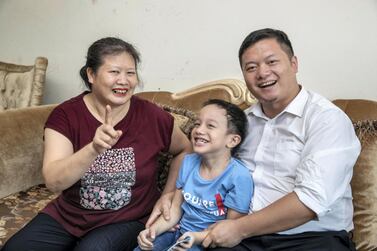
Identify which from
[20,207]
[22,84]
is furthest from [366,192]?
[22,84]

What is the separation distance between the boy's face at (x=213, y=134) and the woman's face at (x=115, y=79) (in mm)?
288

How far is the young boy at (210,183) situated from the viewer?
4.21ft

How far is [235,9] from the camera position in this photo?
1.97 m

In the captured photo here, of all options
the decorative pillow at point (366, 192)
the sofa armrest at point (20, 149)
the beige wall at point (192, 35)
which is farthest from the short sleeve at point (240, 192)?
the sofa armrest at point (20, 149)

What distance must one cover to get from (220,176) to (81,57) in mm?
1762

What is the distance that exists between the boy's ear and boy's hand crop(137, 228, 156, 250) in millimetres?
392

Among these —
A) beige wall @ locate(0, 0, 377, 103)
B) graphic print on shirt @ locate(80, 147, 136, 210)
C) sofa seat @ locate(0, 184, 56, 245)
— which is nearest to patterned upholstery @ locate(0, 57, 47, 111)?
beige wall @ locate(0, 0, 377, 103)

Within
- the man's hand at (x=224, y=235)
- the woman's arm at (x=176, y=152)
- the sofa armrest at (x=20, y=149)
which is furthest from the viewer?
the sofa armrest at (x=20, y=149)

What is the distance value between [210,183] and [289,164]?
0.27 metres

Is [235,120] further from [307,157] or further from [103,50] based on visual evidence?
[103,50]

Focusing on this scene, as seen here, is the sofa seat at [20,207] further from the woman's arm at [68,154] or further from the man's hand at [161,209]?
the man's hand at [161,209]

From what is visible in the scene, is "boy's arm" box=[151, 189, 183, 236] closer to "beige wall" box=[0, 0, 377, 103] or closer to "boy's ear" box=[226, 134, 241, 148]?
"boy's ear" box=[226, 134, 241, 148]

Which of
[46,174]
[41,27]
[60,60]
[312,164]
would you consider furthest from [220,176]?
[41,27]

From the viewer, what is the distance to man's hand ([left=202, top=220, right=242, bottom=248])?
1196 mm
